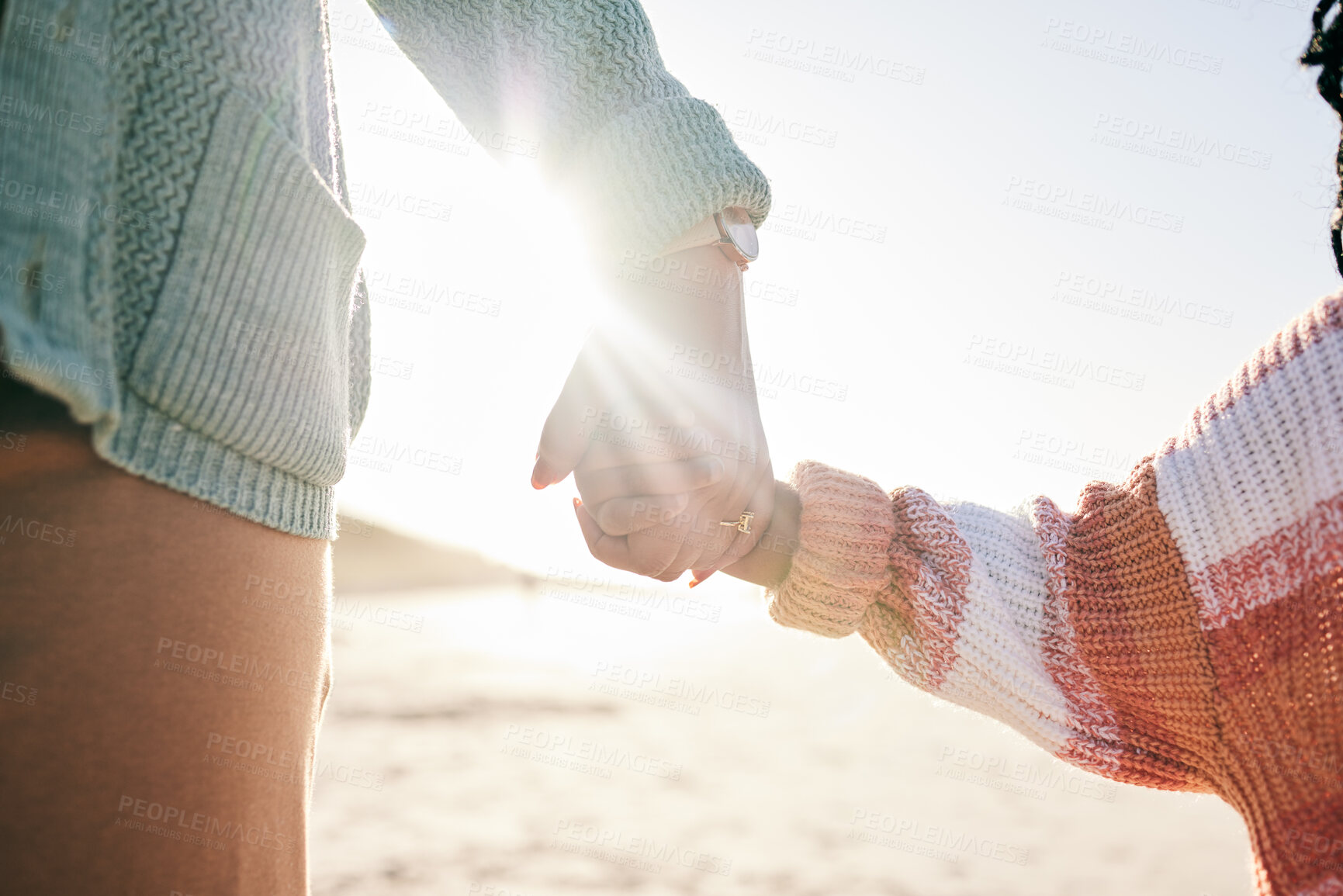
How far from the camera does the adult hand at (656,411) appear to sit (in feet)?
4.21

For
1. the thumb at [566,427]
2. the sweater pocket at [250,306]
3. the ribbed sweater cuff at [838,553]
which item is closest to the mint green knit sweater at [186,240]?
the sweater pocket at [250,306]

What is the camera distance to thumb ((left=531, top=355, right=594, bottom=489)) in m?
1.27

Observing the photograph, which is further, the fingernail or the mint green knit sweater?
the fingernail

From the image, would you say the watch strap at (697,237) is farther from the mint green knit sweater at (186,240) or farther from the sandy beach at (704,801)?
the sandy beach at (704,801)

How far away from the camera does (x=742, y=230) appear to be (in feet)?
4.42

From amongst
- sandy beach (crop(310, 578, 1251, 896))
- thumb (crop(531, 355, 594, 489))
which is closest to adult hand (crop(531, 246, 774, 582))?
Answer: thumb (crop(531, 355, 594, 489))

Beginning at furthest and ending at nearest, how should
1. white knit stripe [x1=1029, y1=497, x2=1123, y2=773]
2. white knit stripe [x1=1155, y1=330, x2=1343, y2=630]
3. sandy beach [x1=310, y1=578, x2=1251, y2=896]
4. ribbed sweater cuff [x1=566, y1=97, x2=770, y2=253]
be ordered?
sandy beach [x1=310, y1=578, x2=1251, y2=896], ribbed sweater cuff [x1=566, y1=97, x2=770, y2=253], white knit stripe [x1=1029, y1=497, x2=1123, y2=773], white knit stripe [x1=1155, y1=330, x2=1343, y2=630]

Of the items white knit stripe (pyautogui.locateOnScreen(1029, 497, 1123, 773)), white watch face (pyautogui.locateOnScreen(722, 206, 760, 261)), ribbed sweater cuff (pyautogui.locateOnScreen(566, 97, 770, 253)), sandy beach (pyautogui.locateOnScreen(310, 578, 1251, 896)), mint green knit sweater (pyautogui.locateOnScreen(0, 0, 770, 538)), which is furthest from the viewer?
sandy beach (pyautogui.locateOnScreen(310, 578, 1251, 896))

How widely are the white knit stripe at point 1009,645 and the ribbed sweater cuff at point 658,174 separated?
0.69m

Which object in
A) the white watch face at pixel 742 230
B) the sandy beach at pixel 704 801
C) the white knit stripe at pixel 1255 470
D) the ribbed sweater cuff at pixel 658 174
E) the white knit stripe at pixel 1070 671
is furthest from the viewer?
the sandy beach at pixel 704 801

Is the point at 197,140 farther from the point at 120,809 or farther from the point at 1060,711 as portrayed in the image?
the point at 1060,711

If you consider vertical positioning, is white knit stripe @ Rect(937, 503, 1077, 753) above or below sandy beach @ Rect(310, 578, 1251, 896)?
above

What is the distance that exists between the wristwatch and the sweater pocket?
555mm

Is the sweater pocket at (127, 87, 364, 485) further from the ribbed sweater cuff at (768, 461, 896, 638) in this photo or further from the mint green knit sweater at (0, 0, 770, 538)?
the ribbed sweater cuff at (768, 461, 896, 638)
